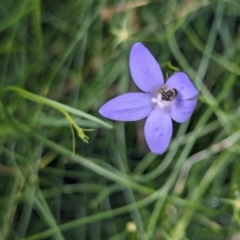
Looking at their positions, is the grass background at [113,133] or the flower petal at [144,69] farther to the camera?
the grass background at [113,133]

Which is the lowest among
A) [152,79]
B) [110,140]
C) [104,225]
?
[104,225]

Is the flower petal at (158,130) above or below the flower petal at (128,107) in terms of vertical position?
below

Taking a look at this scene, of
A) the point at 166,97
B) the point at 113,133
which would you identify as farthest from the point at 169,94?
the point at 113,133

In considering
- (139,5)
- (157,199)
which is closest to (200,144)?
(157,199)

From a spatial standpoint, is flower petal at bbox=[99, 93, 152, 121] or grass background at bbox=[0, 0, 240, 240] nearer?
flower petal at bbox=[99, 93, 152, 121]

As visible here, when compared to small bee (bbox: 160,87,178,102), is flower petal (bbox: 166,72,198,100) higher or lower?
higher

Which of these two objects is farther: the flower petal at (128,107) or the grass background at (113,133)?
the grass background at (113,133)

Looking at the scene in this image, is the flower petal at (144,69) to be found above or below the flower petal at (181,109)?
above

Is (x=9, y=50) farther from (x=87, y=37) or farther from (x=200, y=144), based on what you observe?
(x=200, y=144)
